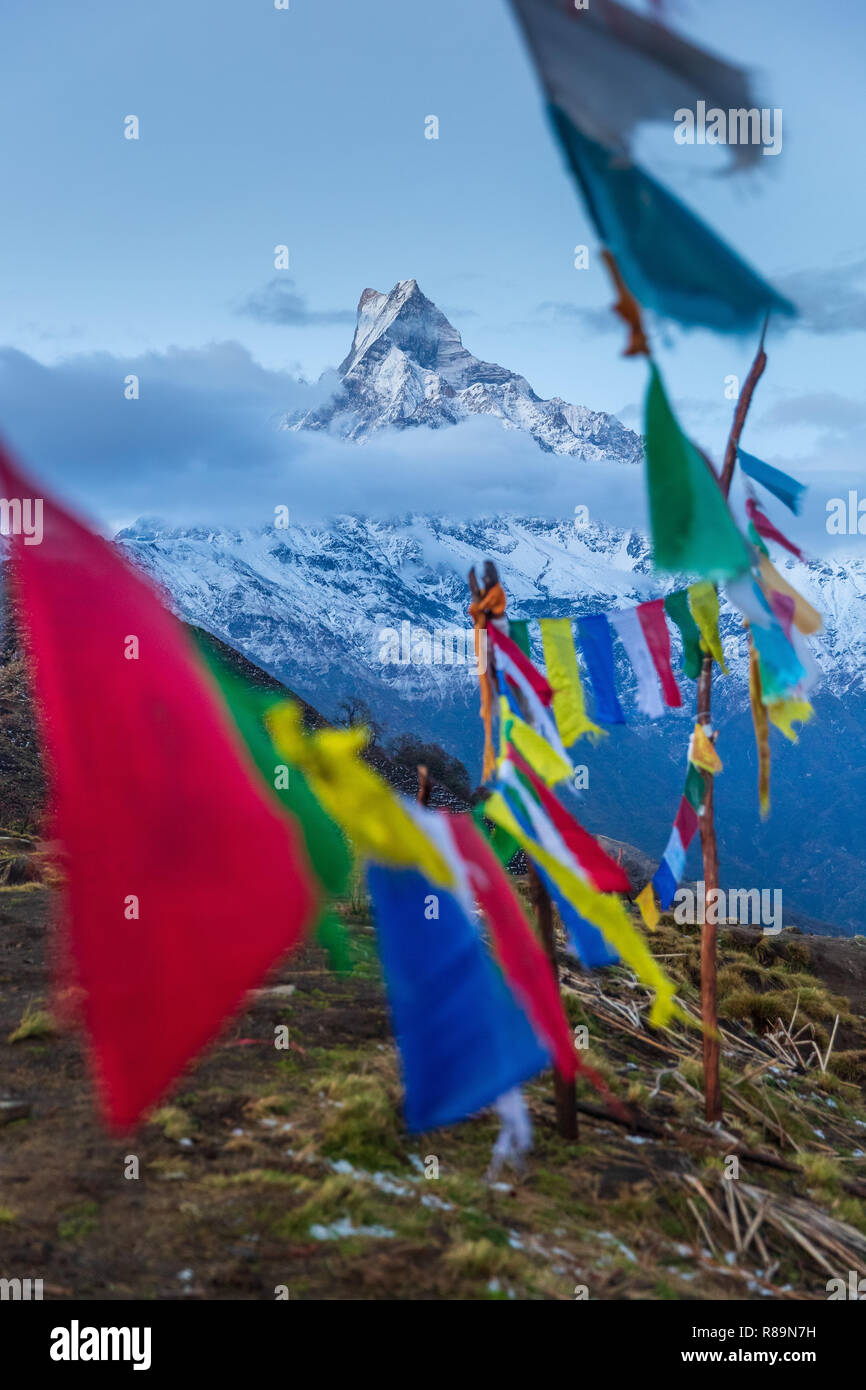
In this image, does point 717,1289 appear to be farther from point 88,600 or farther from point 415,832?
point 88,600

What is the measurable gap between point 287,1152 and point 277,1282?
125 cm

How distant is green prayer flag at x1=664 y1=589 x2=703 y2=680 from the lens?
7.22 meters

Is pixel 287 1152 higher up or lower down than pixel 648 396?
lower down

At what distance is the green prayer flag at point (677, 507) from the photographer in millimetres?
3141

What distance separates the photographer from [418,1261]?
13.4ft

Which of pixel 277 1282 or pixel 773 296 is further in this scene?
pixel 277 1282

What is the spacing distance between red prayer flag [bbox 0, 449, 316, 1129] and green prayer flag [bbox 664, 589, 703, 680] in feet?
17.6

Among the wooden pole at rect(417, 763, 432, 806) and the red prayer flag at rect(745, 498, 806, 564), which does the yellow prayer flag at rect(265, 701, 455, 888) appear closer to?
the wooden pole at rect(417, 763, 432, 806)

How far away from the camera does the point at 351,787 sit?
2.58 metres

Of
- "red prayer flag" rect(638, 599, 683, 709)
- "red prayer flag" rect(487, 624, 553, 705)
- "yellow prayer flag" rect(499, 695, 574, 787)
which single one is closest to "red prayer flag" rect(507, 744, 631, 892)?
"yellow prayer flag" rect(499, 695, 574, 787)

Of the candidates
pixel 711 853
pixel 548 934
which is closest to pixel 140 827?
pixel 548 934

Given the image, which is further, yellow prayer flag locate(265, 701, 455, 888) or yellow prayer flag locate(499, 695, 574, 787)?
yellow prayer flag locate(499, 695, 574, 787)

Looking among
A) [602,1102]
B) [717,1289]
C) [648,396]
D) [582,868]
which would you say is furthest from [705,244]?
[602,1102]

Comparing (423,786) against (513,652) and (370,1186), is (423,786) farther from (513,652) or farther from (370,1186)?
(370,1186)
